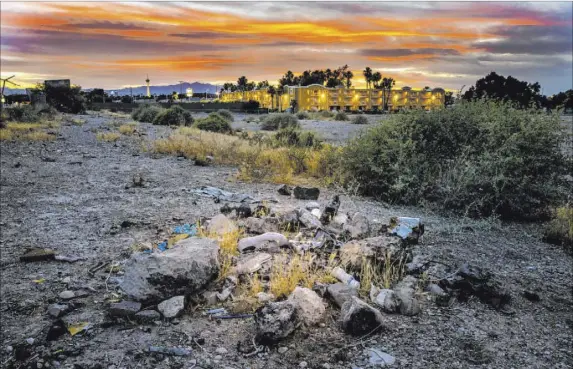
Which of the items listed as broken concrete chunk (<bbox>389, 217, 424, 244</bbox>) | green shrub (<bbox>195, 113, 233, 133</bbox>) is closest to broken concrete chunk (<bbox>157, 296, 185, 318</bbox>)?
broken concrete chunk (<bbox>389, 217, 424, 244</bbox>)

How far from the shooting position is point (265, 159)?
1154cm

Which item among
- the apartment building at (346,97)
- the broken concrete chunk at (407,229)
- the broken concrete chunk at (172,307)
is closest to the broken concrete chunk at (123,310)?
the broken concrete chunk at (172,307)

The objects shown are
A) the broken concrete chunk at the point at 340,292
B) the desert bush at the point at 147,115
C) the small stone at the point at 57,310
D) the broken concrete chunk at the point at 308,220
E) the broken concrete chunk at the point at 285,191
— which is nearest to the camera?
the small stone at the point at 57,310

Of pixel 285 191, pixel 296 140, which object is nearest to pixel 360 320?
pixel 285 191

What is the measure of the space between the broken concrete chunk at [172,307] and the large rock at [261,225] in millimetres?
2005

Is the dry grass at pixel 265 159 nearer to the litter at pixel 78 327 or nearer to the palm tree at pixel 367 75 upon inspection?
the litter at pixel 78 327

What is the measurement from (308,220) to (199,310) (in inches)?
95.3

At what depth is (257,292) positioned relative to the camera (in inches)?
162

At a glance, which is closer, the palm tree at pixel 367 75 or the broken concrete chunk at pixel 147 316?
the broken concrete chunk at pixel 147 316

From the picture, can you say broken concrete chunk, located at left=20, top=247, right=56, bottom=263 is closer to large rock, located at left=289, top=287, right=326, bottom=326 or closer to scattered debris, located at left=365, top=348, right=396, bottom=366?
large rock, located at left=289, top=287, right=326, bottom=326

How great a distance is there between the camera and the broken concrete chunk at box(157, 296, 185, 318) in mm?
3779

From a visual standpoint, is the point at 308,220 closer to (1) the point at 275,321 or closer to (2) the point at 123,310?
(1) the point at 275,321

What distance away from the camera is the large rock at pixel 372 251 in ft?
15.2

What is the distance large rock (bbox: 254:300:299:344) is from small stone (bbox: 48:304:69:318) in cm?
169
